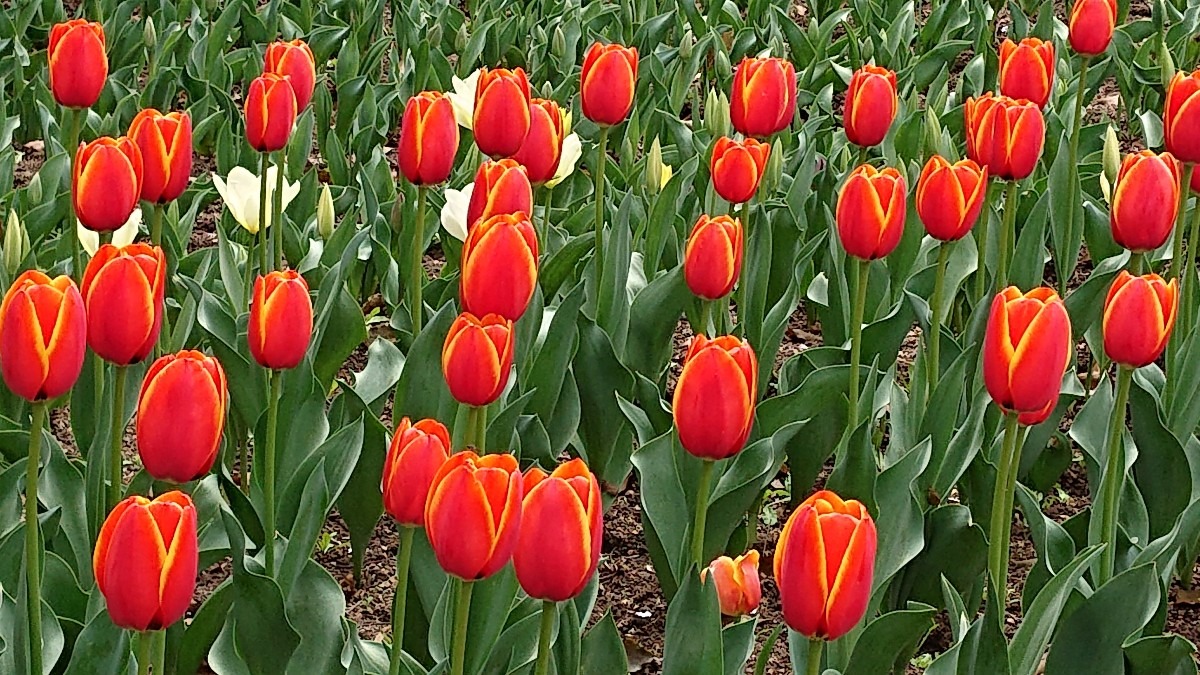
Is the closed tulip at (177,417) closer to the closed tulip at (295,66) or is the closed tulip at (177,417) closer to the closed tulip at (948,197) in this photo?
the closed tulip at (948,197)

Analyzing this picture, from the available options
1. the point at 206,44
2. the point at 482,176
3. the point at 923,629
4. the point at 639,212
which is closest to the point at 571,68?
the point at 206,44

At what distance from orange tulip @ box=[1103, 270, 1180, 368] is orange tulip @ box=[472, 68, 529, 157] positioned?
36.5 inches

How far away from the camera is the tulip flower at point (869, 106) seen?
272cm

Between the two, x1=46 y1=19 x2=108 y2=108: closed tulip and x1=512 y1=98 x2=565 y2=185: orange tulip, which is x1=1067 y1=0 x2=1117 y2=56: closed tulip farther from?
x1=46 y1=19 x2=108 y2=108: closed tulip

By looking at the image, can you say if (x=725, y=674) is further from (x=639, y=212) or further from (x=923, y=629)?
(x=639, y=212)

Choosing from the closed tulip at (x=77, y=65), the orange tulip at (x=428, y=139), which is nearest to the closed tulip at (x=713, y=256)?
the orange tulip at (x=428, y=139)

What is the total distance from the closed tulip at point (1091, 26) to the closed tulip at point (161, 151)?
1600 millimetres

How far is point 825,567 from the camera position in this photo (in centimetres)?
133

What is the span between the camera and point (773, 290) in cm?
321

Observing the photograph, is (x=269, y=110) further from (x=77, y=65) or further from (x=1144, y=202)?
(x=1144, y=202)

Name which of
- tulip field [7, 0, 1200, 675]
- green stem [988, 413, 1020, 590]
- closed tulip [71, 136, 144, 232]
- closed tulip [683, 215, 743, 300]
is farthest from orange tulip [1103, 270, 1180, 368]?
closed tulip [71, 136, 144, 232]

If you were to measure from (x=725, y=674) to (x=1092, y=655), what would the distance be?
457 mm

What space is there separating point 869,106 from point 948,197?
0.54 metres

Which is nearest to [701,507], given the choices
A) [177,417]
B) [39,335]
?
[177,417]
